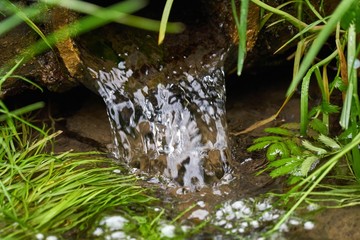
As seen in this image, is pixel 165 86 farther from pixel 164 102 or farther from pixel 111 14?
pixel 111 14

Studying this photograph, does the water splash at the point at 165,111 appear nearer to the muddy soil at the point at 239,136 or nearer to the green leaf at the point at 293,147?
the muddy soil at the point at 239,136

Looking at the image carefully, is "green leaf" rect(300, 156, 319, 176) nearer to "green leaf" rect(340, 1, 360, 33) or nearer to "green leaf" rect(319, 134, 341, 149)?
"green leaf" rect(319, 134, 341, 149)

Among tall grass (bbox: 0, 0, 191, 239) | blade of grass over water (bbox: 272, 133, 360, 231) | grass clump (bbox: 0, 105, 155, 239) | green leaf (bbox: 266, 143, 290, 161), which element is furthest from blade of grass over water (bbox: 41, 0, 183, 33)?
blade of grass over water (bbox: 272, 133, 360, 231)

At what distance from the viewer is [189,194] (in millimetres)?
2133

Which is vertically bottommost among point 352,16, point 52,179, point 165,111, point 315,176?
point 315,176

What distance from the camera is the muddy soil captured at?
184 centimetres

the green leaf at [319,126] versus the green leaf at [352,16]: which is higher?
the green leaf at [352,16]

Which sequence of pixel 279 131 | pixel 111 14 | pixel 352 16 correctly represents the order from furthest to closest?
pixel 279 131 < pixel 352 16 < pixel 111 14

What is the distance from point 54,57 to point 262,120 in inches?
37.0

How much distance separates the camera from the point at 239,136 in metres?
2.49

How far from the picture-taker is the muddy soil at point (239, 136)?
6.04ft

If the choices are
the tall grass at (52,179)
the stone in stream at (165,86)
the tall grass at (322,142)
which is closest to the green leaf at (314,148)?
the tall grass at (322,142)

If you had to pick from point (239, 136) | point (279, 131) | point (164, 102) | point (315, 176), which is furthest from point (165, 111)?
point (315, 176)

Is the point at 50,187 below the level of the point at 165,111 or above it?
below
